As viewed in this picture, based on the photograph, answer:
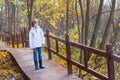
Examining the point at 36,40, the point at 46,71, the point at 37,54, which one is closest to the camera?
the point at 46,71

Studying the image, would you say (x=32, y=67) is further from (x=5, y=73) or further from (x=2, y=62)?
(x=2, y=62)

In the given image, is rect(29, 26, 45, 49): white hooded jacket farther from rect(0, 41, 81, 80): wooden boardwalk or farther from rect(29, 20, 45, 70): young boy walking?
rect(0, 41, 81, 80): wooden boardwalk

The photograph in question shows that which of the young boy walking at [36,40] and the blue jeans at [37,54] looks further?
the blue jeans at [37,54]

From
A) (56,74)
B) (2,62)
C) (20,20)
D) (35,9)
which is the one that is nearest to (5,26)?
(20,20)

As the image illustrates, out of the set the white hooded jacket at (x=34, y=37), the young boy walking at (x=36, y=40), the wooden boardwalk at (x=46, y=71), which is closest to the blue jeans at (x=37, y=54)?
the young boy walking at (x=36, y=40)

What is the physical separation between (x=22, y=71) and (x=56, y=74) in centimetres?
163

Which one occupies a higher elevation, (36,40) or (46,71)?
(36,40)

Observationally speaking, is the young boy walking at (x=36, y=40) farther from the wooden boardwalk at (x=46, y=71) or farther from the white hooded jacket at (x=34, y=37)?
the wooden boardwalk at (x=46, y=71)

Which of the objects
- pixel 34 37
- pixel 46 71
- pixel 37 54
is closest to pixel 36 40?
pixel 34 37

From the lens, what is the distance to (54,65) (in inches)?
462

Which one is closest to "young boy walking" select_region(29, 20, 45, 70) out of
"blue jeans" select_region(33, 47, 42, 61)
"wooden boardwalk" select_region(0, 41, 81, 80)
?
"blue jeans" select_region(33, 47, 42, 61)

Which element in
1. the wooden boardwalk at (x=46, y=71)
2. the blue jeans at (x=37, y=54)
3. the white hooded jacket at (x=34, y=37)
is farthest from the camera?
the blue jeans at (x=37, y=54)

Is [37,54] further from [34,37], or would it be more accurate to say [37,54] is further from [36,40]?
[34,37]

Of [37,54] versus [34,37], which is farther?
[37,54]
